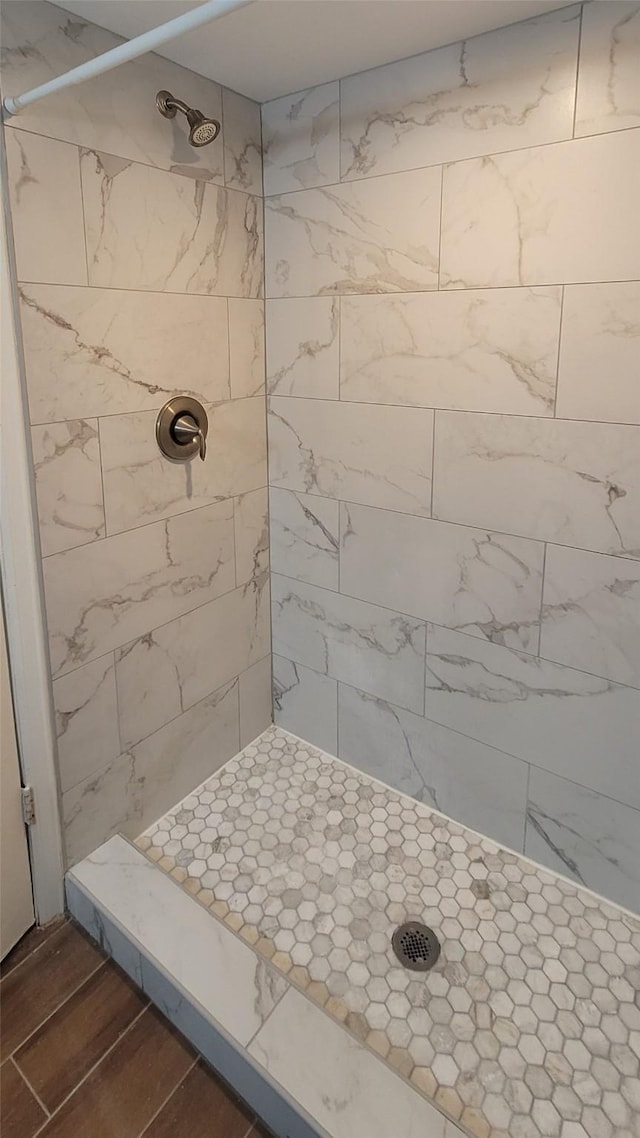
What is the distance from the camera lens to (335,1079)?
1233mm

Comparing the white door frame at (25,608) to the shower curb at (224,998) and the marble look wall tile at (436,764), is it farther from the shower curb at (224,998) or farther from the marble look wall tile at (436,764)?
the marble look wall tile at (436,764)

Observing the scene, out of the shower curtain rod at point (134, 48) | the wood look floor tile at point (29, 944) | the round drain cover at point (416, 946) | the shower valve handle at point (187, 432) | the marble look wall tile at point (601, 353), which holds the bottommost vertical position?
the wood look floor tile at point (29, 944)

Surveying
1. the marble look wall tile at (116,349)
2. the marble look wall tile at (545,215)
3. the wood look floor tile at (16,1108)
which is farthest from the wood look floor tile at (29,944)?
the marble look wall tile at (545,215)

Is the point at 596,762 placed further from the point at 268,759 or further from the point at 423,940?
the point at 268,759

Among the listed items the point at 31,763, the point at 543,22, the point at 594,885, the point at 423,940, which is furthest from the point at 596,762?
the point at 543,22

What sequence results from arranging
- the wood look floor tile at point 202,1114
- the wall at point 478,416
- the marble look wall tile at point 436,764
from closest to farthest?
the wood look floor tile at point 202,1114 < the wall at point 478,416 < the marble look wall tile at point 436,764

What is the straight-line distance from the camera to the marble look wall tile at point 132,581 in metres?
1.54

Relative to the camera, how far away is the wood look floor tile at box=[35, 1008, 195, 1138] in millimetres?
1275

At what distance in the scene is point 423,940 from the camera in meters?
1.58

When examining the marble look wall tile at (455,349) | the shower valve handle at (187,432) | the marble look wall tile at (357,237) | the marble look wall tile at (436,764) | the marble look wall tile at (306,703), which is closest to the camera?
the marble look wall tile at (455,349)

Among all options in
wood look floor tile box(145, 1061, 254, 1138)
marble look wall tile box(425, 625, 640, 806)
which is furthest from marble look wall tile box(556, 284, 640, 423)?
wood look floor tile box(145, 1061, 254, 1138)

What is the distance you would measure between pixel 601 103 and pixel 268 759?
1.84 meters

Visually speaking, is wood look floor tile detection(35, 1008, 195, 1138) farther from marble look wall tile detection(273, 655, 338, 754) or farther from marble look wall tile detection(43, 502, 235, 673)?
marble look wall tile detection(273, 655, 338, 754)

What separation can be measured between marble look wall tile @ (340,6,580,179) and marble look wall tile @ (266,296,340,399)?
0.33 m
